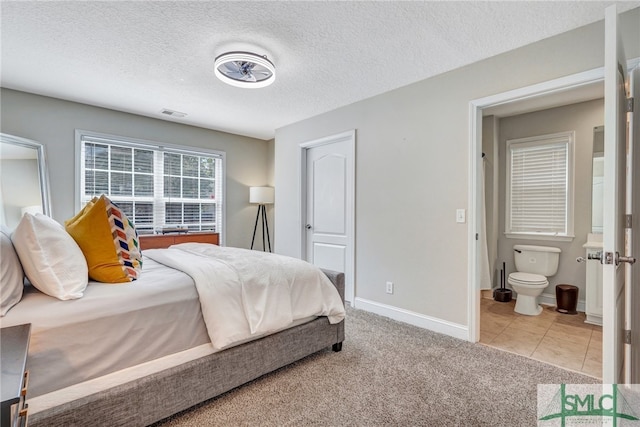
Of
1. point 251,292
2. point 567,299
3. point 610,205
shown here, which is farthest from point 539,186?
point 251,292

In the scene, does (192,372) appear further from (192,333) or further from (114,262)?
(114,262)

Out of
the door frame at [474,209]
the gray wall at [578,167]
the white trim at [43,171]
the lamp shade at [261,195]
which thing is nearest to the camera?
the door frame at [474,209]

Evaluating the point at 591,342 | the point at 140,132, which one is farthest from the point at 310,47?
the point at 591,342

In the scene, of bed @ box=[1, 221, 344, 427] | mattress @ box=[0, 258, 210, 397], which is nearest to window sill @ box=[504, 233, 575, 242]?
bed @ box=[1, 221, 344, 427]

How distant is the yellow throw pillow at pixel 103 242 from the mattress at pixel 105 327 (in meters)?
0.07

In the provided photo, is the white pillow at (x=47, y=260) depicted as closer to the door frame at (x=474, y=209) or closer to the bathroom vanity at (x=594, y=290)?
the door frame at (x=474, y=209)

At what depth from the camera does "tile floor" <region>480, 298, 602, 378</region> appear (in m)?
2.27

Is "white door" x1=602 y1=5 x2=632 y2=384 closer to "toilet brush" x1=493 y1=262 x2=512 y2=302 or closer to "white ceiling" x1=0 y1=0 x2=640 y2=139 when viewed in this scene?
"white ceiling" x1=0 y1=0 x2=640 y2=139

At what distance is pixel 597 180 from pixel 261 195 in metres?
4.35

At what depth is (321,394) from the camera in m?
1.81

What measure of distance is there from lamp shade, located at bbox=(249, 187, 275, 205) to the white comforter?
2643mm

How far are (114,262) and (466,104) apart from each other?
2893 millimetres

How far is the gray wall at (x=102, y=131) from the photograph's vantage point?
325 centimetres

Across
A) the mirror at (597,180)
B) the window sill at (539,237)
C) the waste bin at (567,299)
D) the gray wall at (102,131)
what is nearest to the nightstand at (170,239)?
the gray wall at (102,131)
